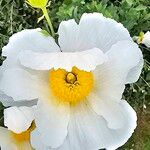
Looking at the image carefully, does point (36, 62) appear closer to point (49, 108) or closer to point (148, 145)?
point (49, 108)

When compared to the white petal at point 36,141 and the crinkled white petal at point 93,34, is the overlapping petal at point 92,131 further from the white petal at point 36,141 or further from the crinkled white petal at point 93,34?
the crinkled white petal at point 93,34

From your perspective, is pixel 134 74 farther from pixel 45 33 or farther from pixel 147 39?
pixel 45 33

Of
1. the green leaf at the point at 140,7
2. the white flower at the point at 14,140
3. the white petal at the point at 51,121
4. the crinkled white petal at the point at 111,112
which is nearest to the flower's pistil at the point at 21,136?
the white flower at the point at 14,140

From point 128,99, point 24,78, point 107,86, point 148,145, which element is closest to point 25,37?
point 24,78

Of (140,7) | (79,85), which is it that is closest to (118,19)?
(140,7)

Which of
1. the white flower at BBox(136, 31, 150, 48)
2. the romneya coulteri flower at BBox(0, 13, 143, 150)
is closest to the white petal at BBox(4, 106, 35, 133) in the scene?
the romneya coulteri flower at BBox(0, 13, 143, 150)

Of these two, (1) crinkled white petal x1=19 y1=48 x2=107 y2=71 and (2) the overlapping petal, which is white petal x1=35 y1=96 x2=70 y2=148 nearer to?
(2) the overlapping petal
